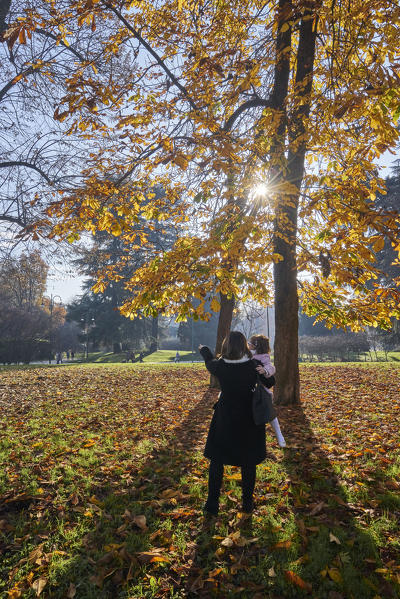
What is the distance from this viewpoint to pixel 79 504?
3711 mm

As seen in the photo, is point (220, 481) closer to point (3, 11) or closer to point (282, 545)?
point (282, 545)

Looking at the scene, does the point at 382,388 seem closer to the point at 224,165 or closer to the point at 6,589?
the point at 224,165

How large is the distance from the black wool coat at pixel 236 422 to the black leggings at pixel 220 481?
0.27 ft

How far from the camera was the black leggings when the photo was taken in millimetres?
3324

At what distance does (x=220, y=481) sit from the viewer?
133 inches

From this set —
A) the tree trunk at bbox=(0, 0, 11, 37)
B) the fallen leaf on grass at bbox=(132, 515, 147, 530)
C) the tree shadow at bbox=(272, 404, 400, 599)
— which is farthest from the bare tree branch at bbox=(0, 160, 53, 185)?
the tree shadow at bbox=(272, 404, 400, 599)

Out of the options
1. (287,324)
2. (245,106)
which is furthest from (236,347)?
(245,106)

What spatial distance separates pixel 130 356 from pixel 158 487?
28025mm

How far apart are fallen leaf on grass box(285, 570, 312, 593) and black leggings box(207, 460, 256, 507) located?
83cm

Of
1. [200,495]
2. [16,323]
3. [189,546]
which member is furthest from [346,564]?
[16,323]

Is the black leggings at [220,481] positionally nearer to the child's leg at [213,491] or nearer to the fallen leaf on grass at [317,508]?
the child's leg at [213,491]

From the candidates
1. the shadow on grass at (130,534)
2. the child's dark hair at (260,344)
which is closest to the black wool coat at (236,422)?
the shadow on grass at (130,534)

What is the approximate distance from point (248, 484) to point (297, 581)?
3.08ft

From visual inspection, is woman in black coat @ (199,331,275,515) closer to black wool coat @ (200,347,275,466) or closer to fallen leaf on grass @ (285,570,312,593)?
black wool coat @ (200,347,275,466)
